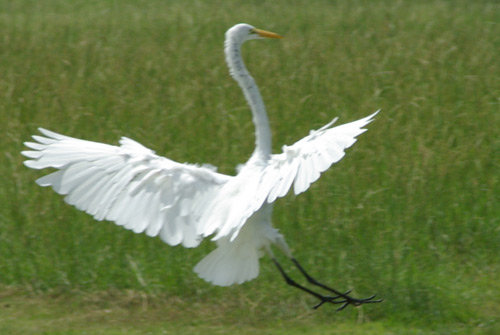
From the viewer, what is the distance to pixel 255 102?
15.3 ft

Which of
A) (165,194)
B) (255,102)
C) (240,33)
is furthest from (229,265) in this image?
(240,33)

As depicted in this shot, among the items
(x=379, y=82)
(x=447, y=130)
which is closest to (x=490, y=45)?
(x=379, y=82)

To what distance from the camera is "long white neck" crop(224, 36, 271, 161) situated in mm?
4566

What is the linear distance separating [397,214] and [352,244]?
0.45m

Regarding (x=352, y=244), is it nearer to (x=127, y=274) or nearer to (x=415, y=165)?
(x=415, y=165)

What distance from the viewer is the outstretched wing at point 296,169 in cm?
362

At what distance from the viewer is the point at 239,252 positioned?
178 inches

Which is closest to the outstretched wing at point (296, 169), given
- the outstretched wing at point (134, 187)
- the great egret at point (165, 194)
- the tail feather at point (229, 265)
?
the great egret at point (165, 194)

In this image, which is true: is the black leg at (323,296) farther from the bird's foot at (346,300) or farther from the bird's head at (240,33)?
the bird's head at (240,33)

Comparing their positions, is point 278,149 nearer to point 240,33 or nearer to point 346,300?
point 240,33

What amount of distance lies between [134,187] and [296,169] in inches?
42.5

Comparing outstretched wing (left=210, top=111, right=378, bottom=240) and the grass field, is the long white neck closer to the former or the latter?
outstretched wing (left=210, top=111, right=378, bottom=240)

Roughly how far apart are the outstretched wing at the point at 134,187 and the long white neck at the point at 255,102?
305mm

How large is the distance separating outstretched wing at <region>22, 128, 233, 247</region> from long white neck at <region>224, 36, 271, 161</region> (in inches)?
12.0
